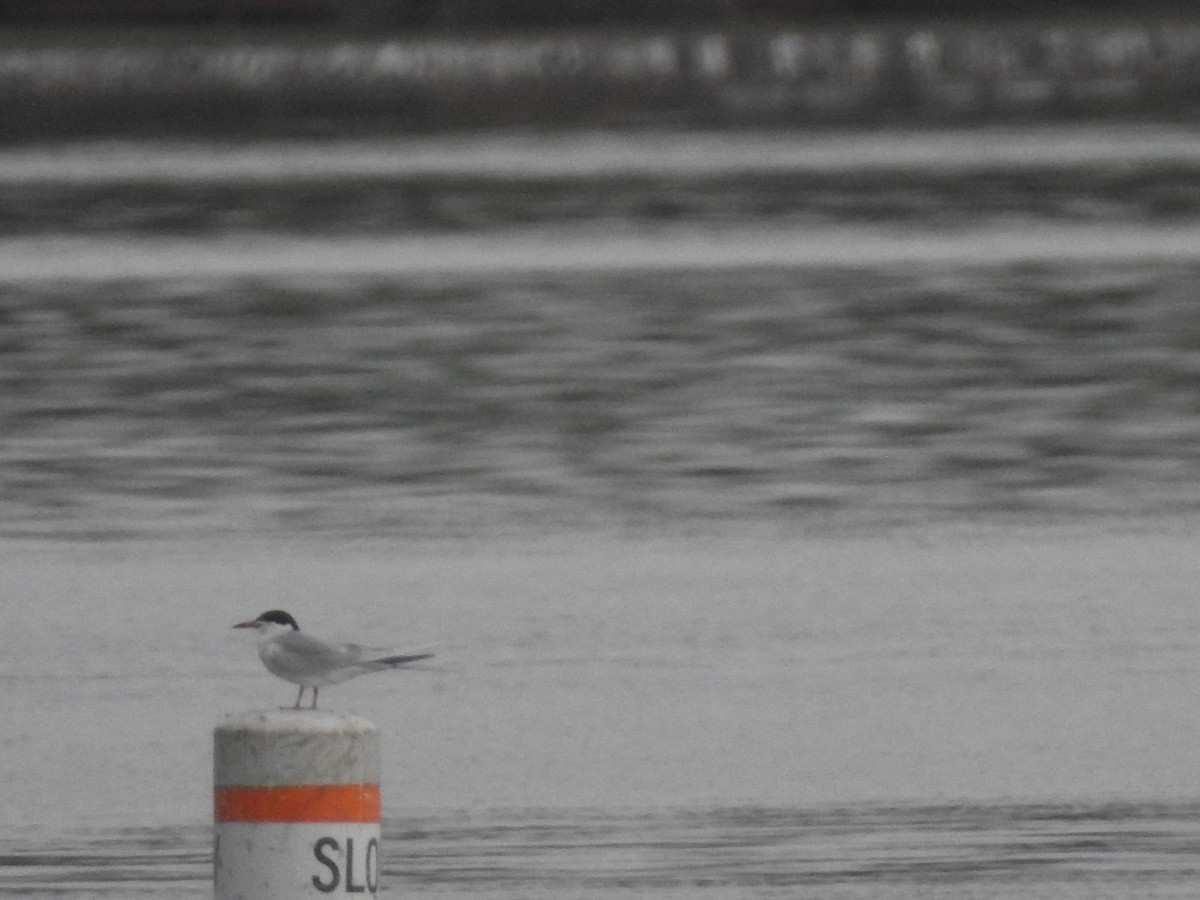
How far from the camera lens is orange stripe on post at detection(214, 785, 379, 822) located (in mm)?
6324

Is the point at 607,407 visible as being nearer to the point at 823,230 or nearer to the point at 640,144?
the point at 823,230

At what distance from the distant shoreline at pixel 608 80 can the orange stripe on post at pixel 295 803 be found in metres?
20.6

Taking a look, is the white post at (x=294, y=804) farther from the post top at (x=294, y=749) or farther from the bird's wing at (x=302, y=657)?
the bird's wing at (x=302, y=657)

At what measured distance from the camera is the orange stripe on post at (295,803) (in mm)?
6324

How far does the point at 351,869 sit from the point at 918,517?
660 centimetres

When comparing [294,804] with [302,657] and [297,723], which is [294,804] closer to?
[297,723]

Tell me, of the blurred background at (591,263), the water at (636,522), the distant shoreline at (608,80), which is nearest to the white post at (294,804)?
the water at (636,522)

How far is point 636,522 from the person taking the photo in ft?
41.8

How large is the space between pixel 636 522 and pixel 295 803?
6458 millimetres

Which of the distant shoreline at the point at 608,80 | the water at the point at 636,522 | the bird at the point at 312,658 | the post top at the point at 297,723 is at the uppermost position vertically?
the distant shoreline at the point at 608,80

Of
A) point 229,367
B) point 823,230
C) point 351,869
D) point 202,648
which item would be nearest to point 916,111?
point 823,230

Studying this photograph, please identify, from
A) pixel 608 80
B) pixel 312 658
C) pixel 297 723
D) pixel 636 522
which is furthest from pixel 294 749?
pixel 608 80

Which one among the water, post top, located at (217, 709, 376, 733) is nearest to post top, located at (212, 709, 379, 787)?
post top, located at (217, 709, 376, 733)

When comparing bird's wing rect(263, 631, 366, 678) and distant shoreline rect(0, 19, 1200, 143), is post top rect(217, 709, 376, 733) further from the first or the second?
distant shoreline rect(0, 19, 1200, 143)
